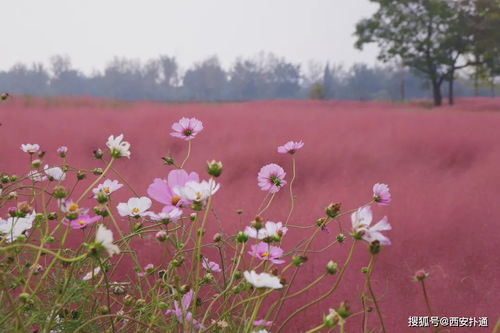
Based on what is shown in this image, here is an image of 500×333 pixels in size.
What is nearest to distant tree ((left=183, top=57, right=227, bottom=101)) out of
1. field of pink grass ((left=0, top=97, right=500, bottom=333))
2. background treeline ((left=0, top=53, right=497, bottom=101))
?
background treeline ((left=0, top=53, right=497, bottom=101))

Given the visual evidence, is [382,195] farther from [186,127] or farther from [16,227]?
[16,227]

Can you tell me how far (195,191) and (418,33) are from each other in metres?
8.62

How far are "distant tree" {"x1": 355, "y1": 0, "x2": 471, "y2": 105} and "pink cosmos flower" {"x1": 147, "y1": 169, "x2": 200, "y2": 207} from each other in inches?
Result: 321

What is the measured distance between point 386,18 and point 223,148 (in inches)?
306

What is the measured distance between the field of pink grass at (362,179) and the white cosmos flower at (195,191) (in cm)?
19

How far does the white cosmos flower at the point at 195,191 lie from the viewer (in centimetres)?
32

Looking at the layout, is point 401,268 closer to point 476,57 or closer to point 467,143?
point 467,143

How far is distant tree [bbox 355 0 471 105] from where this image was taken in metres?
7.60

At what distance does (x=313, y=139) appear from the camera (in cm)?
108

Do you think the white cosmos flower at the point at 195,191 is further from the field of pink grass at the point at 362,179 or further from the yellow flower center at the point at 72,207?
the field of pink grass at the point at 362,179

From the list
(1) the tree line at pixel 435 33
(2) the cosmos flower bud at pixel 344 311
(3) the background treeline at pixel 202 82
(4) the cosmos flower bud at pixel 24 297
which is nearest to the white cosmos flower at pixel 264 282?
(2) the cosmos flower bud at pixel 344 311

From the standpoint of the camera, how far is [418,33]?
794 centimetres

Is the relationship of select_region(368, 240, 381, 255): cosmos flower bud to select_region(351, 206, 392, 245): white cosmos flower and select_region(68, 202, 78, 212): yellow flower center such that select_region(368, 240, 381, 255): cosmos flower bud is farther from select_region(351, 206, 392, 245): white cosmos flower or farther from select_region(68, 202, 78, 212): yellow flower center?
select_region(68, 202, 78, 212): yellow flower center

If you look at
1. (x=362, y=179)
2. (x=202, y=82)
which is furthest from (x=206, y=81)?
(x=362, y=179)
